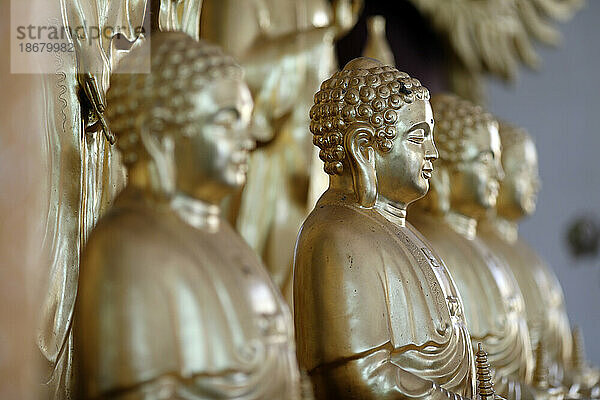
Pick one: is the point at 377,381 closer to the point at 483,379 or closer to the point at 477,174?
the point at 483,379

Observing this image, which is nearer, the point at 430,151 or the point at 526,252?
the point at 430,151

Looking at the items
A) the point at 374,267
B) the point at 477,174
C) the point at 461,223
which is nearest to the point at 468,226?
the point at 461,223

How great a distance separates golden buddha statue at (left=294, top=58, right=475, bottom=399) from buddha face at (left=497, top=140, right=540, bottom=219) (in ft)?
2.69

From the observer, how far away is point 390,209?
4.98ft

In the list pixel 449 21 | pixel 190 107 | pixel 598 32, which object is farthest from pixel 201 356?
pixel 598 32

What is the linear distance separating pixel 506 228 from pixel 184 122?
145 cm

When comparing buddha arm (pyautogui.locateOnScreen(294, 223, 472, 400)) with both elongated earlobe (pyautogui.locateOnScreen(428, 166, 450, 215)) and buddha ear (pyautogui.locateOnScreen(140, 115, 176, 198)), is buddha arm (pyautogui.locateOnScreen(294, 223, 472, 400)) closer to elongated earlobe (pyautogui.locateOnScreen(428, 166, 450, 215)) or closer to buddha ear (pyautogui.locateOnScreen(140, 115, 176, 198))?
buddha ear (pyautogui.locateOnScreen(140, 115, 176, 198))

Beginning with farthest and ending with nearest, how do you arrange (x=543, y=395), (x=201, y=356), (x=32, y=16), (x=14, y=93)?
(x=543, y=395)
(x=32, y=16)
(x=14, y=93)
(x=201, y=356)

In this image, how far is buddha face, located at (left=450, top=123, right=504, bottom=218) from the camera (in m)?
1.87

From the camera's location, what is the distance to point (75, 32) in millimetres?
1556

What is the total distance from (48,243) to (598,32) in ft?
11.3

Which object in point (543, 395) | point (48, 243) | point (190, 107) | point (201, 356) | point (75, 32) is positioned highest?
point (75, 32)

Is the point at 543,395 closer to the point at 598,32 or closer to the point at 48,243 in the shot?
the point at 48,243

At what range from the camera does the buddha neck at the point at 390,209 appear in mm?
1505
